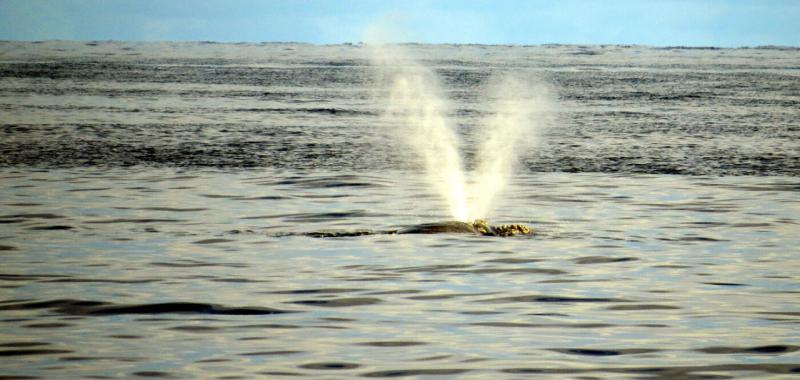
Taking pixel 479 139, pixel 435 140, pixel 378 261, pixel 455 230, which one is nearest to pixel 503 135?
pixel 479 139

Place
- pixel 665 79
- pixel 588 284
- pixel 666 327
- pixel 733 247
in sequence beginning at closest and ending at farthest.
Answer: pixel 666 327
pixel 588 284
pixel 733 247
pixel 665 79

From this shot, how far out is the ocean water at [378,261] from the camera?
10.3 m

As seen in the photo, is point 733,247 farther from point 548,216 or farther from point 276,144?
point 276,144

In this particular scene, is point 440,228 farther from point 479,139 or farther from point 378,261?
point 479,139

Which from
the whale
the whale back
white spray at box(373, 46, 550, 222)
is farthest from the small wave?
white spray at box(373, 46, 550, 222)

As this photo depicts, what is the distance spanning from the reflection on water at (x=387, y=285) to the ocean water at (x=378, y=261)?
0.04 metres

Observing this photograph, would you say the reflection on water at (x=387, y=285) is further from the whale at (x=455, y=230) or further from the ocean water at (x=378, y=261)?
the whale at (x=455, y=230)

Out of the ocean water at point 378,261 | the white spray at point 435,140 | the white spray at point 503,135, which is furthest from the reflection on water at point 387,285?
the white spray at point 435,140

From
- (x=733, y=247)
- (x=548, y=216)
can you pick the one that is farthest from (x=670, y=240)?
(x=548, y=216)

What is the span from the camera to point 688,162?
92.3 feet

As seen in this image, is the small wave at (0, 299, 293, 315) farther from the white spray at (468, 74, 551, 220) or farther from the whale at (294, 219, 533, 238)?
the white spray at (468, 74, 551, 220)

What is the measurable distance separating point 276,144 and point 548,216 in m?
13.4

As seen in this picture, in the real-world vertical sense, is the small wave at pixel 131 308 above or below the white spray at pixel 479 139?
below

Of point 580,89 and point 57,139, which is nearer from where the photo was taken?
point 57,139
